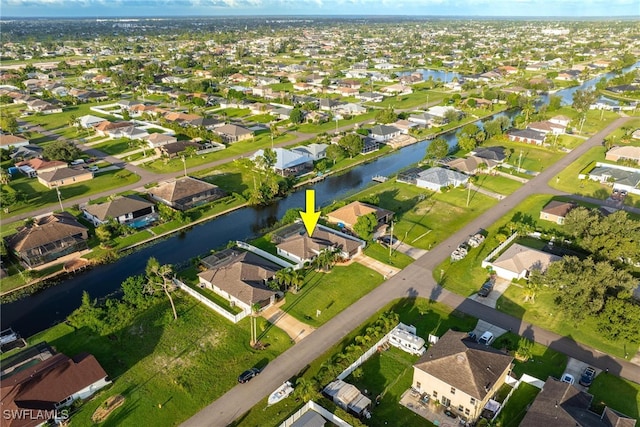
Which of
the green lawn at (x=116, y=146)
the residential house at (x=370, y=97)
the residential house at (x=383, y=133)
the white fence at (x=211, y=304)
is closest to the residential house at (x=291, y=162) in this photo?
the residential house at (x=383, y=133)

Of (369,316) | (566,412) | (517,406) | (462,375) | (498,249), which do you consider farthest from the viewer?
(498,249)

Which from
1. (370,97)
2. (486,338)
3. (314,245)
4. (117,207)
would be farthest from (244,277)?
(370,97)

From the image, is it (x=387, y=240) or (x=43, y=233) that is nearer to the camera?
(x=43, y=233)

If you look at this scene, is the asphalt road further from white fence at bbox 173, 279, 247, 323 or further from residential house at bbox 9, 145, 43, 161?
residential house at bbox 9, 145, 43, 161

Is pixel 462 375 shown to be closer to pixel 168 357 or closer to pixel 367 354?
pixel 367 354

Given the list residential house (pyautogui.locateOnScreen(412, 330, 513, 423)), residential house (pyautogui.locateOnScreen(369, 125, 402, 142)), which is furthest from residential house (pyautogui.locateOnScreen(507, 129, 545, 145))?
residential house (pyautogui.locateOnScreen(412, 330, 513, 423))
